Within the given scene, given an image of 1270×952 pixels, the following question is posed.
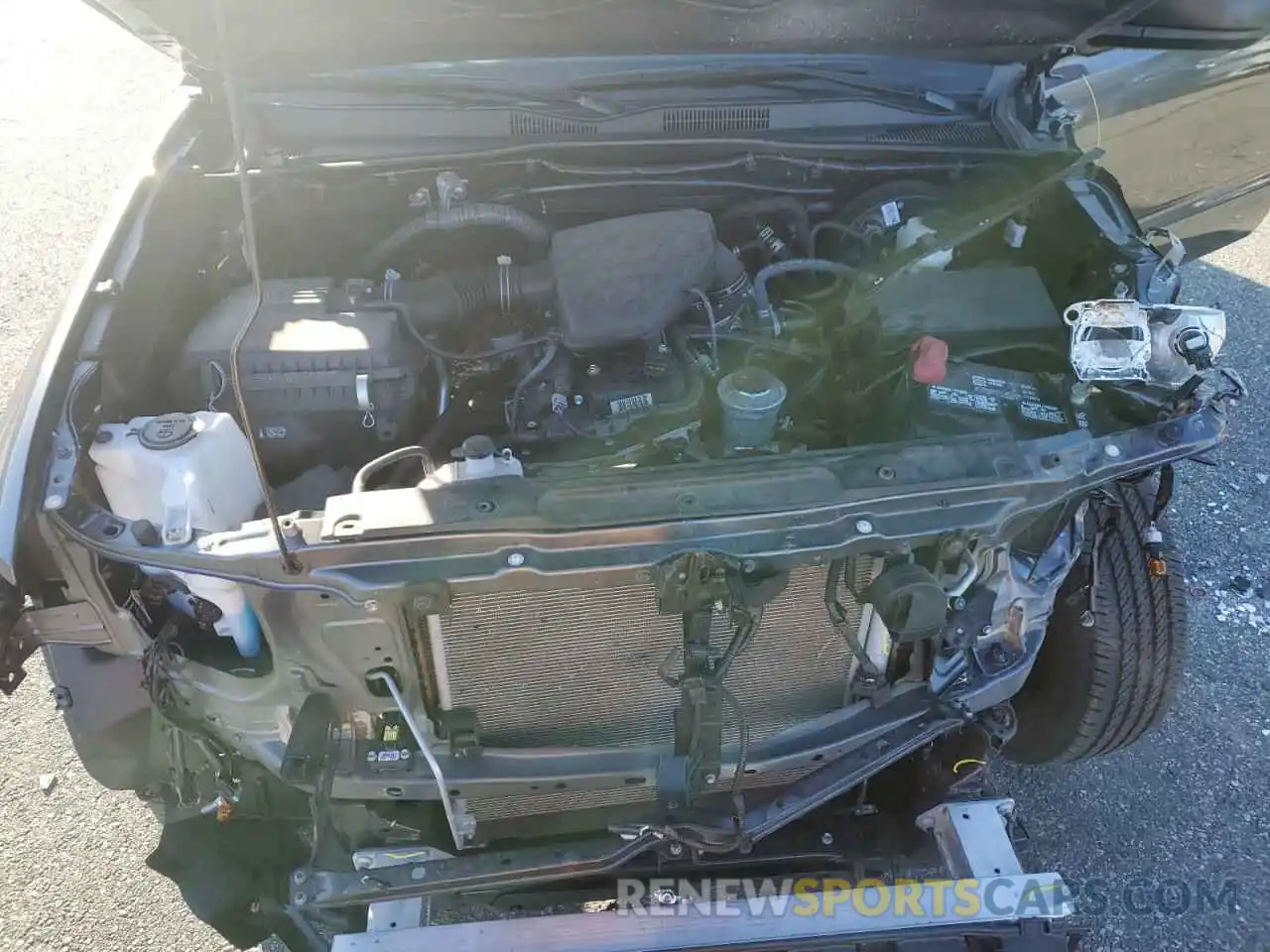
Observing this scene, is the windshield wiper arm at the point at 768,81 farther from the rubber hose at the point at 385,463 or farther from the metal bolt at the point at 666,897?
the metal bolt at the point at 666,897

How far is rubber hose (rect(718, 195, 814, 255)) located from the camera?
2.44 metres

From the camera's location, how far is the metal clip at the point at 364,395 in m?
1.94

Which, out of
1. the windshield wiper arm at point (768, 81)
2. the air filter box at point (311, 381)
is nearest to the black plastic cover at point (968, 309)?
the windshield wiper arm at point (768, 81)

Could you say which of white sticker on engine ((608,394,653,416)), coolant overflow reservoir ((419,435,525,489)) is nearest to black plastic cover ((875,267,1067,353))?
white sticker on engine ((608,394,653,416))

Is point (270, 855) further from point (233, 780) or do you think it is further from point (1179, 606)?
point (1179, 606)

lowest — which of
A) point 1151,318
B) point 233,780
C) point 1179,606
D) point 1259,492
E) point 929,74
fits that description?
point 1259,492

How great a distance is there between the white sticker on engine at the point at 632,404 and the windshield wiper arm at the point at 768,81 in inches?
36.2

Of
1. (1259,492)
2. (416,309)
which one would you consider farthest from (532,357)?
(1259,492)

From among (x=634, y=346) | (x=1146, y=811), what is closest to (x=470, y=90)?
(x=634, y=346)

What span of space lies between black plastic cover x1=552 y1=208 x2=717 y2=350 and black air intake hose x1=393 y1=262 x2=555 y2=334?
66 mm

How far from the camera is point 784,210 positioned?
8.04 feet

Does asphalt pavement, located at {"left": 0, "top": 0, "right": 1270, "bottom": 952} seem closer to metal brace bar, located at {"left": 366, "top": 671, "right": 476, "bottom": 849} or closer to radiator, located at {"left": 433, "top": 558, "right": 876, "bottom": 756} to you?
metal brace bar, located at {"left": 366, "top": 671, "right": 476, "bottom": 849}

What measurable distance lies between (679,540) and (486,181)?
1.25 meters

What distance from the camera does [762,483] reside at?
1613 millimetres
